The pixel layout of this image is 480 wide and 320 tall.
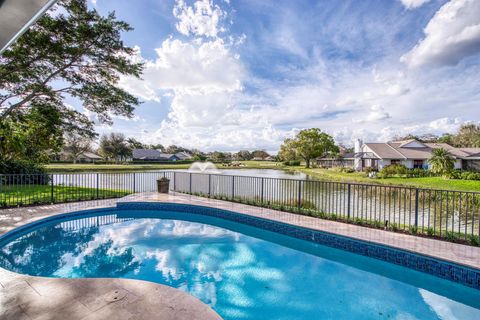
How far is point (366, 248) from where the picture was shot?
449 centimetres

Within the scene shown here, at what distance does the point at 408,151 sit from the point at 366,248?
31471mm

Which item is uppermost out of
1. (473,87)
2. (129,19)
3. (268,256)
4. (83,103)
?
(129,19)

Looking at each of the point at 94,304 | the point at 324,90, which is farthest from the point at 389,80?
the point at 94,304

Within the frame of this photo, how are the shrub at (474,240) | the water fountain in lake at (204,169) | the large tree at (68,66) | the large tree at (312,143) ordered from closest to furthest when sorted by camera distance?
the shrub at (474,240)
the large tree at (68,66)
the water fountain in lake at (204,169)
the large tree at (312,143)

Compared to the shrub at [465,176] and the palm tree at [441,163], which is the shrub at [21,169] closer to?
the shrub at [465,176]

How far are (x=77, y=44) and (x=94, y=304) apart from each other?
9.67 metres

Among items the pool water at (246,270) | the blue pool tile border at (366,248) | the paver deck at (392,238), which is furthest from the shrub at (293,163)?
the pool water at (246,270)

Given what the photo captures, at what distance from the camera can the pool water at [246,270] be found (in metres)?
3.09

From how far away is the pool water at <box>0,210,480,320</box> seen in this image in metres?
3.09

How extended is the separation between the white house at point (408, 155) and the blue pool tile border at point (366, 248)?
86.1 ft

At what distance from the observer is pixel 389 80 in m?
9.66

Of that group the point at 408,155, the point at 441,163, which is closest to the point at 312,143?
the point at 408,155

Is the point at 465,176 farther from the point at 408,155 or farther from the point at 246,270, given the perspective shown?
the point at 246,270

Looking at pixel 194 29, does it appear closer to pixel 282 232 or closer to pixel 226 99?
pixel 226 99
